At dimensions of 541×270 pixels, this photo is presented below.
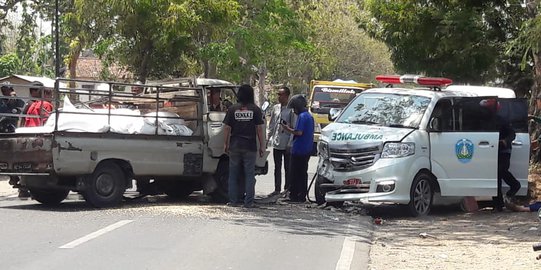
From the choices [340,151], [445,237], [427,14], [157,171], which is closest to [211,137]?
[157,171]

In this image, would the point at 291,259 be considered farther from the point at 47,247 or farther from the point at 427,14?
the point at 427,14

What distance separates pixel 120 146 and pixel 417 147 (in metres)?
4.58

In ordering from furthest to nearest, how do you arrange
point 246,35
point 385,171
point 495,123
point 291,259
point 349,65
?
point 349,65 < point 246,35 < point 495,123 < point 385,171 < point 291,259

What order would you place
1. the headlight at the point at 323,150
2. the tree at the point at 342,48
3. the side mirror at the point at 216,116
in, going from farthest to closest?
the tree at the point at 342,48 → the side mirror at the point at 216,116 → the headlight at the point at 323,150

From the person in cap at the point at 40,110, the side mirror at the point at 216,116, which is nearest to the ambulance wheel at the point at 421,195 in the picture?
the side mirror at the point at 216,116

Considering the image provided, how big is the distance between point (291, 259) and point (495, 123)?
5.91 metres

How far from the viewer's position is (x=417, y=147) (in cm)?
1309

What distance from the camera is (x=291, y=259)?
9383mm

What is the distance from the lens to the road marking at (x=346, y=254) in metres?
9.00

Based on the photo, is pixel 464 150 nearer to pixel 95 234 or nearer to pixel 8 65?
pixel 95 234

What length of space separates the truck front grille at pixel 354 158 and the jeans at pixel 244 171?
4.26 ft

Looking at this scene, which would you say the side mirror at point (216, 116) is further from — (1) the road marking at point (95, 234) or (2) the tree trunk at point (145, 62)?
(2) the tree trunk at point (145, 62)

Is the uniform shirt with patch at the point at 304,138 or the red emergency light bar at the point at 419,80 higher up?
the red emergency light bar at the point at 419,80

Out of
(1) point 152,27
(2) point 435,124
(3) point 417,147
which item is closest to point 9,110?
(1) point 152,27
